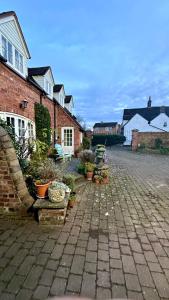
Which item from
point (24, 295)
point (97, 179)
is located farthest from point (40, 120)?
point (24, 295)

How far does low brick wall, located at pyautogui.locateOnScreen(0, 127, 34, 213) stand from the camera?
3.58 meters

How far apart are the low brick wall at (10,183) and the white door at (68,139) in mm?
10684

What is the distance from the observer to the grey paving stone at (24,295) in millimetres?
1983

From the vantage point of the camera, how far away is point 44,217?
3574 mm

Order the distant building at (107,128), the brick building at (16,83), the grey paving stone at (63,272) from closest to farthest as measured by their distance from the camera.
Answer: the grey paving stone at (63,272) < the brick building at (16,83) < the distant building at (107,128)

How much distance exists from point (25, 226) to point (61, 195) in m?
0.92

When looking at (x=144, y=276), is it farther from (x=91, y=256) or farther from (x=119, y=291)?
(x=91, y=256)

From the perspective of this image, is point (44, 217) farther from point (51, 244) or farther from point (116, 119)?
point (116, 119)

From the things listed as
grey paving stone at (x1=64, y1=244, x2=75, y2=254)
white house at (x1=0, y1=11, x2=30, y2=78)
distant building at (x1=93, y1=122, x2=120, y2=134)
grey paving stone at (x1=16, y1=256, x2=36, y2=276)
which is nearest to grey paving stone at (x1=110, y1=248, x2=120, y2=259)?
grey paving stone at (x1=64, y1=244, x2=75, y2=254)

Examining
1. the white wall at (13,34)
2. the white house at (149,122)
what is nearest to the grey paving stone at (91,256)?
the white wall at (13,34)

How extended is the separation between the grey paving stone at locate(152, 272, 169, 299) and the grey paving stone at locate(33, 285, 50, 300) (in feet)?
4.42

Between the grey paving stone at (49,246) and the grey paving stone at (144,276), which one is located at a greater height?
the grey paving stone at (49,246)

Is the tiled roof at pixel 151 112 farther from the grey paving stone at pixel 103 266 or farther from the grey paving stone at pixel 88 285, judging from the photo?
the grey paving stone at pixel 88 285

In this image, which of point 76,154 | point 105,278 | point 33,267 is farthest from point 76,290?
point 76,154
